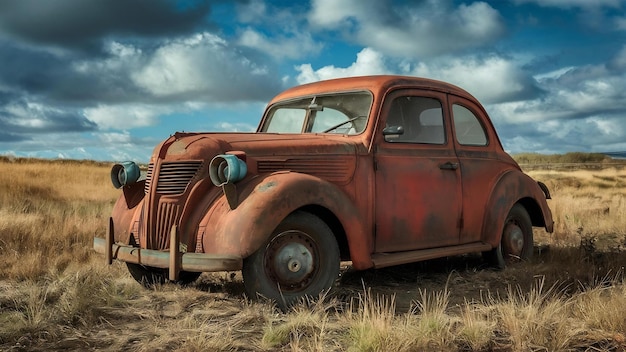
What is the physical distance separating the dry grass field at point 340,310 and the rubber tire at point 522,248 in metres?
0.16

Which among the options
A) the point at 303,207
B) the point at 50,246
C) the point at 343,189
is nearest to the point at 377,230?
the point at 343,189

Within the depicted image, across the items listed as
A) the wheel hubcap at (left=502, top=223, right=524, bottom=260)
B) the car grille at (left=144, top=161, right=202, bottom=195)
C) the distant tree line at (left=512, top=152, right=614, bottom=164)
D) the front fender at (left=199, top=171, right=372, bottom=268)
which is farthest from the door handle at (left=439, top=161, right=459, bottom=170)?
the distant tree line at (left=512, top=152, right=614, bottom=164)

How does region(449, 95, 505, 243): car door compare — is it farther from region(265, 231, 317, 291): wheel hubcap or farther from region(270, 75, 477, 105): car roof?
region(265, 231, 317, 291): wheel hubcap

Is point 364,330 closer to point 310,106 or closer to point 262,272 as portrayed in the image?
point 262,272

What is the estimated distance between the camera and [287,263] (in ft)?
14.7

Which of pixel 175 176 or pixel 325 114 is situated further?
pixel 325 114

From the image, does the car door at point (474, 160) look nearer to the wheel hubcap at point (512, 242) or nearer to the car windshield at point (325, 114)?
the wheel hubcap at point (512, 242)

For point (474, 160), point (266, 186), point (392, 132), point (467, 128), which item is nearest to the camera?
point (266, 186)

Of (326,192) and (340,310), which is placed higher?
(326,192)

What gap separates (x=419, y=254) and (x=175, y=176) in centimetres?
229

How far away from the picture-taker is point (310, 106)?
231 inches

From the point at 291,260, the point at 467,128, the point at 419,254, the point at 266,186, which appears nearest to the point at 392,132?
the point at 419,254

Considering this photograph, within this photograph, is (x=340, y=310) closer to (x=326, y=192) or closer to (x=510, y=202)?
(x=326, y=192)

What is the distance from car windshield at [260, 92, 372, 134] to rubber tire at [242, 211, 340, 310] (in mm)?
1234
